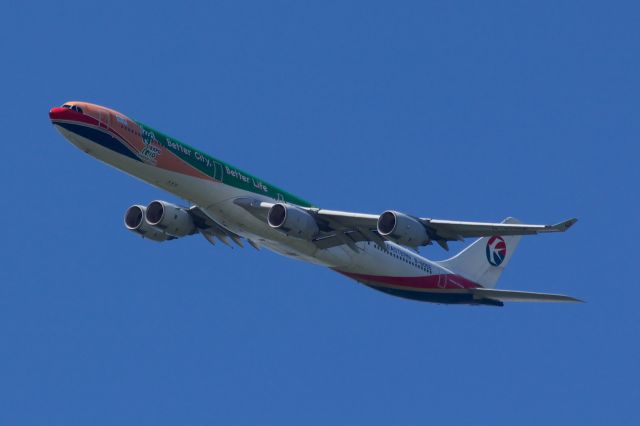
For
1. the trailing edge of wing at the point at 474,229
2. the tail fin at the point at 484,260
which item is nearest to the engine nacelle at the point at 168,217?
the trailing edge of wing at the point at 474,229

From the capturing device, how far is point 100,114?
51.8 metres

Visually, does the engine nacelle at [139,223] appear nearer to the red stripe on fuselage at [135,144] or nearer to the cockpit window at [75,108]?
the red stripe on fuselage at [135,144]

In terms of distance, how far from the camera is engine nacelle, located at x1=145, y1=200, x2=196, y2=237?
2290 inches

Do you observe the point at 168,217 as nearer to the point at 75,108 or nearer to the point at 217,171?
the point at 217,171

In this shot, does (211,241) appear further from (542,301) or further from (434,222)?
(542,301)

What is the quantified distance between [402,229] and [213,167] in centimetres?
976

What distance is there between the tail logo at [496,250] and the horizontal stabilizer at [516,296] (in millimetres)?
5324

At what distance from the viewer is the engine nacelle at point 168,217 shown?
5816 cm

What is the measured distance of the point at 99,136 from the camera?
170 feet

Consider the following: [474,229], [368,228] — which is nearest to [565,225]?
[474,229]

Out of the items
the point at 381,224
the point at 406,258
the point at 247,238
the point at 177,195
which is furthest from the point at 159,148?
the point at 406,258

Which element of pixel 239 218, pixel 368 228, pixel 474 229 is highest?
pixel 474 229

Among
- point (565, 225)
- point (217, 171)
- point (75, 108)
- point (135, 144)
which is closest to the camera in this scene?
point (565, 225)

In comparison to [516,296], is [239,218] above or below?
above
